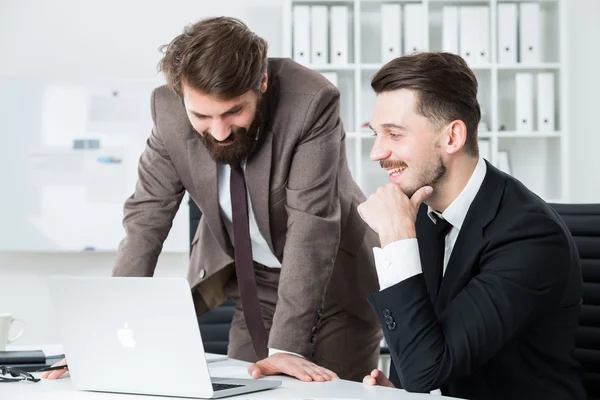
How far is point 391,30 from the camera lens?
397 centimetres

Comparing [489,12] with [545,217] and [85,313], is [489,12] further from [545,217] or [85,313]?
[85,313]

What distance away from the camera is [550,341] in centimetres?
147

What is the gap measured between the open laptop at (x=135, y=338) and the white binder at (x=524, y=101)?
2.85 m

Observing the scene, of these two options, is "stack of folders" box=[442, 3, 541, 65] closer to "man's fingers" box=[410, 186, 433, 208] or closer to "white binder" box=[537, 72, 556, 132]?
"white binder" box=[537, 72, 556, 132]

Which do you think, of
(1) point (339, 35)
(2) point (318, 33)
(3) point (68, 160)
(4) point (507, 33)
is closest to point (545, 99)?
(4) point (507, 33)

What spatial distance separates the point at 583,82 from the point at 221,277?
2.81 meters

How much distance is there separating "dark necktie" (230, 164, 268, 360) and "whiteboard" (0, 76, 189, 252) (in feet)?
7.21

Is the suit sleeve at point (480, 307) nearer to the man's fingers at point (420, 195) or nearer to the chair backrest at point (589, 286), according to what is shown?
the man's fingers at point (420, 195)

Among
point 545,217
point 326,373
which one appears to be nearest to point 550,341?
point 545,217

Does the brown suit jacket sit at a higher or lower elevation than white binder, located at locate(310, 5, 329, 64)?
lower

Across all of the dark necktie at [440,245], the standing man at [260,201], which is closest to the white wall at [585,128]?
the standing man at [260,201]

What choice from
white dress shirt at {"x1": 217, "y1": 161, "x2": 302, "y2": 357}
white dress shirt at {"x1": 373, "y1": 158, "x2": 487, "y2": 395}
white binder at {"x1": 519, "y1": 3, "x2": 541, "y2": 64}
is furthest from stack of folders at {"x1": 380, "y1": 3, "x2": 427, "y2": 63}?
white dress shirt at {"x1": 373, "y1": 158, "x2": 487, "y2": 395}

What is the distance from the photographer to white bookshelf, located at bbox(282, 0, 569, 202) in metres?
4.00

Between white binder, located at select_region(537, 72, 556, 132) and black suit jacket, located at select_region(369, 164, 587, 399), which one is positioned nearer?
black suit jacket, located at select_region(369, 164, 587, 399)
